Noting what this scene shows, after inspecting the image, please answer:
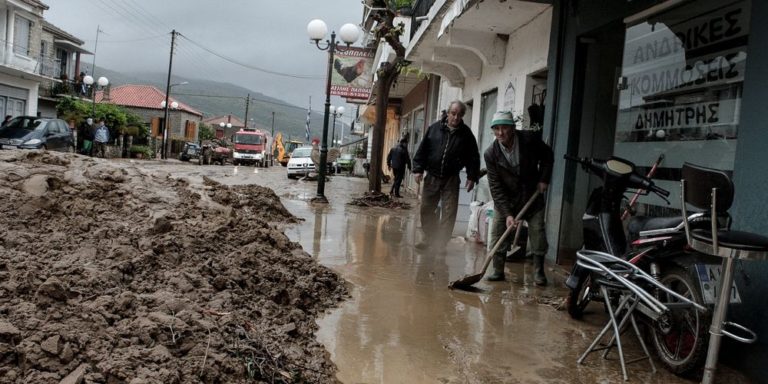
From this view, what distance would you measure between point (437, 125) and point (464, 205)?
3.25 m

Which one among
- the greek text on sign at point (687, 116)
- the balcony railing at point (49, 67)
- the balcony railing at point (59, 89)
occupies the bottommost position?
the greek text on sign at point (687, 116)

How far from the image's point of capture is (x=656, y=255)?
377 cm

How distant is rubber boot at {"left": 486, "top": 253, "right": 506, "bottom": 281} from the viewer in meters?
6.05

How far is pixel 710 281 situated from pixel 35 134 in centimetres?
2096

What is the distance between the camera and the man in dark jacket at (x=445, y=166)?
7289 millimetres

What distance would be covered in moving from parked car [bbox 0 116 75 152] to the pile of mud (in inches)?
536

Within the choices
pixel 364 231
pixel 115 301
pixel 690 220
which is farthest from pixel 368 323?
pixel 364 231

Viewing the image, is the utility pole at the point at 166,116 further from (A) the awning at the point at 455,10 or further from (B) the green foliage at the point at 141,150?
(A) the awning at the point at 455,10

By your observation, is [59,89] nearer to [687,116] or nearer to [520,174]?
[520,174]

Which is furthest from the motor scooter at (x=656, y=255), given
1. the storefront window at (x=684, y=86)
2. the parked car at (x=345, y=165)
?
the parked car at (x=345, y=165)

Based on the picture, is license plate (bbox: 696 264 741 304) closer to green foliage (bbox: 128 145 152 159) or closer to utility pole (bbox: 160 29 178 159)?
green foliage (bbox: 128 145 152 159)

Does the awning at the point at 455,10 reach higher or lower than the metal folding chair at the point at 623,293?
higher

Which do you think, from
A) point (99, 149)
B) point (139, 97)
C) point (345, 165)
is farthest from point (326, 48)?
point (139, 97)

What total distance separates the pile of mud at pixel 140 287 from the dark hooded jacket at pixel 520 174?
1834 mm
